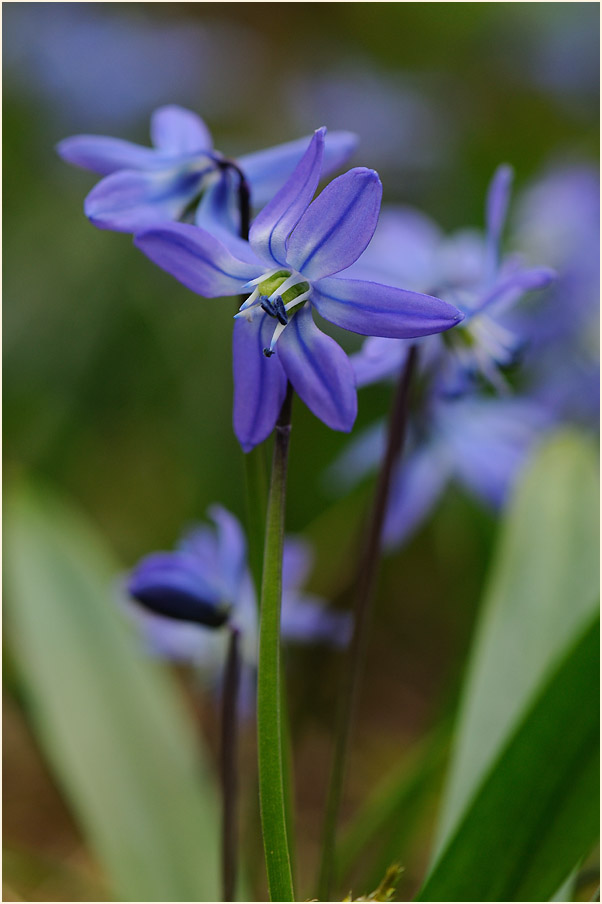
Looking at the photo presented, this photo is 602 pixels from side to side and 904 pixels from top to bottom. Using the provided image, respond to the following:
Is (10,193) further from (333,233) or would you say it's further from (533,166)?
(333,233)

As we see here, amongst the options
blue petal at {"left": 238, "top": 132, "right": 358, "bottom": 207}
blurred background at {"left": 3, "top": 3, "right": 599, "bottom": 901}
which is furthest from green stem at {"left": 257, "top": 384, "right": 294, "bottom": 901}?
blurred background at {"left": 3, "top": 3, "right": 599, "bottom": 901}

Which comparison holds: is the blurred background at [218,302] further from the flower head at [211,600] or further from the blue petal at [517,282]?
the blue petal at [517,282]

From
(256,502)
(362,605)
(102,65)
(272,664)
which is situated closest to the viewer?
(272,664)

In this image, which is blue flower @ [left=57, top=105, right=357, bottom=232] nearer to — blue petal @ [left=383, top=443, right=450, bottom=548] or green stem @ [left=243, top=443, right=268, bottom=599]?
green stem @ [left=243, top=443, right=268, bottom=599]

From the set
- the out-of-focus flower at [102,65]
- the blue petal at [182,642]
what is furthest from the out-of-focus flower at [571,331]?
the out-of-focus flower at [102,65]

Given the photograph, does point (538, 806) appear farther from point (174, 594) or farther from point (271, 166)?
point (271, 166)

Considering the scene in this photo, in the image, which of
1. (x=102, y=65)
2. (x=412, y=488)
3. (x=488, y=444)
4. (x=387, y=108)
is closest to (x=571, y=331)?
(x=488, y=444)
